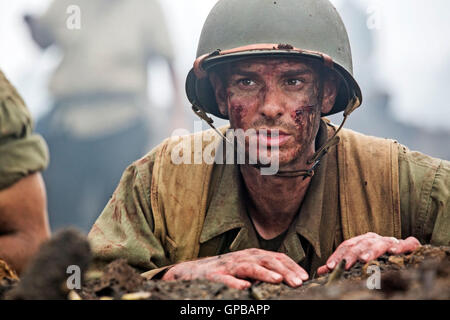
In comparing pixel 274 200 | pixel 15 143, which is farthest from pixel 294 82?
pixel 15 143

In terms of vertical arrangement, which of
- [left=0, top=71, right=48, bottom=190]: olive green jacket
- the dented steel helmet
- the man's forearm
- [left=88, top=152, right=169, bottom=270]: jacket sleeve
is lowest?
[left=88, top=152, right=169, bottom=270]: jacket sleeve

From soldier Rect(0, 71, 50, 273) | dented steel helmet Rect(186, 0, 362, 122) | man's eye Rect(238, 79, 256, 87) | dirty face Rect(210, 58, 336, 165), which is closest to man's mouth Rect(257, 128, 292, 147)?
dirty face Rect(210, 58, 336, 165)

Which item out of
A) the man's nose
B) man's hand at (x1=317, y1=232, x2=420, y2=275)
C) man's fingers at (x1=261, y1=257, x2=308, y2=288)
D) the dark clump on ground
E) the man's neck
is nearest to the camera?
the dark clump on ground

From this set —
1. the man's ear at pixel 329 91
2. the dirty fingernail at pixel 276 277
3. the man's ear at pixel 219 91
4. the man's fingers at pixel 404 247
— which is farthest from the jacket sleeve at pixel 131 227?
the man's fingers at pixel 404 247

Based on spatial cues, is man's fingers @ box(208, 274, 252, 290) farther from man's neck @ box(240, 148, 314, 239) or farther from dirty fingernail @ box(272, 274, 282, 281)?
man's neck @ box(240, 148, 314, 239)

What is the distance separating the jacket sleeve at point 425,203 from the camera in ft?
11.8

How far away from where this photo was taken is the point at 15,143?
252cm

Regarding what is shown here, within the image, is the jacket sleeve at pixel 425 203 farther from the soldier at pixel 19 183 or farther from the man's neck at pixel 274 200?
the soldier at pixel 19 183

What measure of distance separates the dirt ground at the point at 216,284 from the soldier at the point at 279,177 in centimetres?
71

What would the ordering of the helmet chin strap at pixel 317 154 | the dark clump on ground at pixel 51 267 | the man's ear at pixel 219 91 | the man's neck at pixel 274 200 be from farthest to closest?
the man's ear at pixel 219 91, the man's neck at pixel 274 200, the helmet chin strap at pixel 317 154, the dark clump on ground at pixel 51 267

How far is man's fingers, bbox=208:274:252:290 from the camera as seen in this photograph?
9.00ft

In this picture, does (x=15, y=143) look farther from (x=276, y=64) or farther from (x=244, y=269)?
(x=276, y=64)

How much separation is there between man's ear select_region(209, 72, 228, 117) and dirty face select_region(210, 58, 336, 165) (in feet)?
0.77
